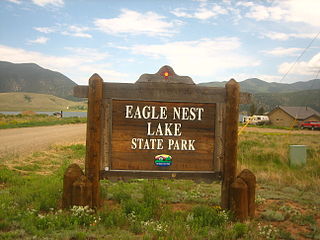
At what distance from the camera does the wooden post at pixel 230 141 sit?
16.8ft

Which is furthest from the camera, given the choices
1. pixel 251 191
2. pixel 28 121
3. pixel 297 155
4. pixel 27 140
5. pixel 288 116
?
pixel 288 116

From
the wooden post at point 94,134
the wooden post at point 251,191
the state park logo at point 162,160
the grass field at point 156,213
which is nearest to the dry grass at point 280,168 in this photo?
the grass field at point 156,213

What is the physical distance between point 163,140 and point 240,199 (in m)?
1.55

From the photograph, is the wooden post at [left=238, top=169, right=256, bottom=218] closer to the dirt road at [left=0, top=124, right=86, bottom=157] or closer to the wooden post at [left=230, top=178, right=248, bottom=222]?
the wooden post at [left=230, top=178, right=248, bottom=222]

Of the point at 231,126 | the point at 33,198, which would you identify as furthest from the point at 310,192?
the point at 33,198

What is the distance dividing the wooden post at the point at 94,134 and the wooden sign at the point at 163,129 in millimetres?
16

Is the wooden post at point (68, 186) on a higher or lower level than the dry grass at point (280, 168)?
higher

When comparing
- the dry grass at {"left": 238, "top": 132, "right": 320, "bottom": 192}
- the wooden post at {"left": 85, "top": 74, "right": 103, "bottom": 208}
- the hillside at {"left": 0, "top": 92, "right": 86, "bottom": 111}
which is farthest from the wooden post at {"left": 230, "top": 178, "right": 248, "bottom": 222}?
the hillside at {"left": 0, "top": 92, "right": 86, "bottom": 111}

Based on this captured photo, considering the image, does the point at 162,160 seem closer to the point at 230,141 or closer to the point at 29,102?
the point at 230,141

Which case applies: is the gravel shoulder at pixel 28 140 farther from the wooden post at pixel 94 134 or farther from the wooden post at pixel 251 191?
the wooden post at pixel 251 191

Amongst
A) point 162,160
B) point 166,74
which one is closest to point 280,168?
point 162,160

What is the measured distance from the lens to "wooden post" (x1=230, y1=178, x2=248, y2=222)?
16.0 ft

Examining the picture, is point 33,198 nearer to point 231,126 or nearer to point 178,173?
point 178,173

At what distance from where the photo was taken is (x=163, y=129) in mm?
5176
